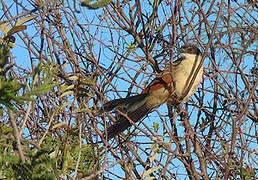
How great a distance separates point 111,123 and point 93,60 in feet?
2.32

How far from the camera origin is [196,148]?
3.13 m

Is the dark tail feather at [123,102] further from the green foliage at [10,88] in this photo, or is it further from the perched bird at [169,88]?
the green foliage at [10,88]

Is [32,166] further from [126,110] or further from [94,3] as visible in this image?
[126,110]

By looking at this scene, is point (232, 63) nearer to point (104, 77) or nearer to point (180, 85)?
point (180, 85)

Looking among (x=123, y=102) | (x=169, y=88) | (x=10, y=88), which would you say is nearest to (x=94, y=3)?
(x=10, y=88)

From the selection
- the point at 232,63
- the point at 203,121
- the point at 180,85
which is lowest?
the point at 203,121

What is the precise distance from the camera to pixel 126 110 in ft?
11.7

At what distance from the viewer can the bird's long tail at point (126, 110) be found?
310cm

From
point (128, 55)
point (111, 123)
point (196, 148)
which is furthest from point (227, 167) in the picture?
point (128, 55)

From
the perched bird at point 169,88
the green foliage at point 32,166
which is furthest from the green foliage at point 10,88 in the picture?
the perched bird at point 169,88

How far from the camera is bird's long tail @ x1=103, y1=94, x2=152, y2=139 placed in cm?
310

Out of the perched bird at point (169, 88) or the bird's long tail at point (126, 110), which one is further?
the perched bird at point (169, 88)

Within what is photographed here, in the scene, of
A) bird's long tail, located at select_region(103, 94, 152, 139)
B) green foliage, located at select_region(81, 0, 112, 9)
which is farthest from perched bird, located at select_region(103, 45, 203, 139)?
green foliage, located at select_region(81, 0, 112, 9)

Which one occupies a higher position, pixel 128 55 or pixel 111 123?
pixel 128 55
